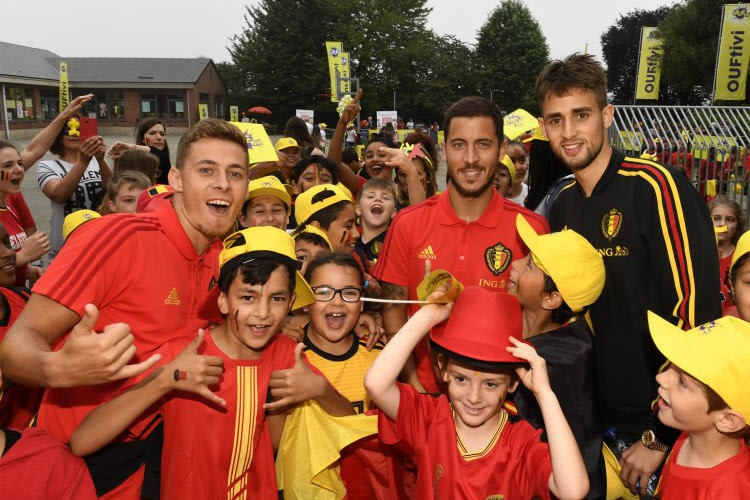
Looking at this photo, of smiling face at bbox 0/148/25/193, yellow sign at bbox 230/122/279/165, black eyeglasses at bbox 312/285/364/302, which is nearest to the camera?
black eyeglasses at bbox 312/285/364/302

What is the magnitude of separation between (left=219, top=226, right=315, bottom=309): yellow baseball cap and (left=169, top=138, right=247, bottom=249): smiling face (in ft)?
0.39

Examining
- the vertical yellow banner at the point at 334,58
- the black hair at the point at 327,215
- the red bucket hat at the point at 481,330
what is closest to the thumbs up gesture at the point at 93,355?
the red bucket hat at the point at 481,330

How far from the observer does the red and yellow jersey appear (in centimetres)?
271

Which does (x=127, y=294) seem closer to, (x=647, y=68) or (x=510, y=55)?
(x=647, y=68)

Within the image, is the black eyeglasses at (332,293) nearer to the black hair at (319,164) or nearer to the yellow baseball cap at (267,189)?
the yellow baseball cap at (267,189)

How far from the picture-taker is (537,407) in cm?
289

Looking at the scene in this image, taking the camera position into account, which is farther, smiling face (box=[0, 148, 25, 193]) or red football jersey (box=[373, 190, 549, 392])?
smiling face (box=[0, 148, 25, 193])

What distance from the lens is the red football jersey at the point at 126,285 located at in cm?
250

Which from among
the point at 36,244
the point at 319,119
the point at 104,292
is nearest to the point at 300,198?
the point at 36,244

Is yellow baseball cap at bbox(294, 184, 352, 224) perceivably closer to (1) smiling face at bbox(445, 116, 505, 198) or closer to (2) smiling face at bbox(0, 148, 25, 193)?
(1) smiling face at bbox(445, 116, 505, 198)

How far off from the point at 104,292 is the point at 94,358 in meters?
0.62

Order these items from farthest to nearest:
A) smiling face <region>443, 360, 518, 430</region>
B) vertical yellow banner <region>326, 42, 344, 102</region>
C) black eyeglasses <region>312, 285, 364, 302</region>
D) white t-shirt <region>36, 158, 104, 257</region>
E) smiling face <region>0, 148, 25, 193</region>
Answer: vertical yellow banner <region>326, 42, 344, 102</region>, white t-shirt <region>36, 158, 104, 257</region>, smiling face <region>0, 148, 25, 193</region>, black eyeglasses <region>312, 285, 364, 302</region>, smiling face <region>443, 360, 518, 430</region>

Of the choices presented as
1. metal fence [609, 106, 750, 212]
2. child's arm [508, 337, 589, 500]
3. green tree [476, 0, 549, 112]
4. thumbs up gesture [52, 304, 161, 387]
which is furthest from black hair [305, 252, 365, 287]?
green tree [476, 0, 549, 112]

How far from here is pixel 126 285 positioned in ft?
8.84
